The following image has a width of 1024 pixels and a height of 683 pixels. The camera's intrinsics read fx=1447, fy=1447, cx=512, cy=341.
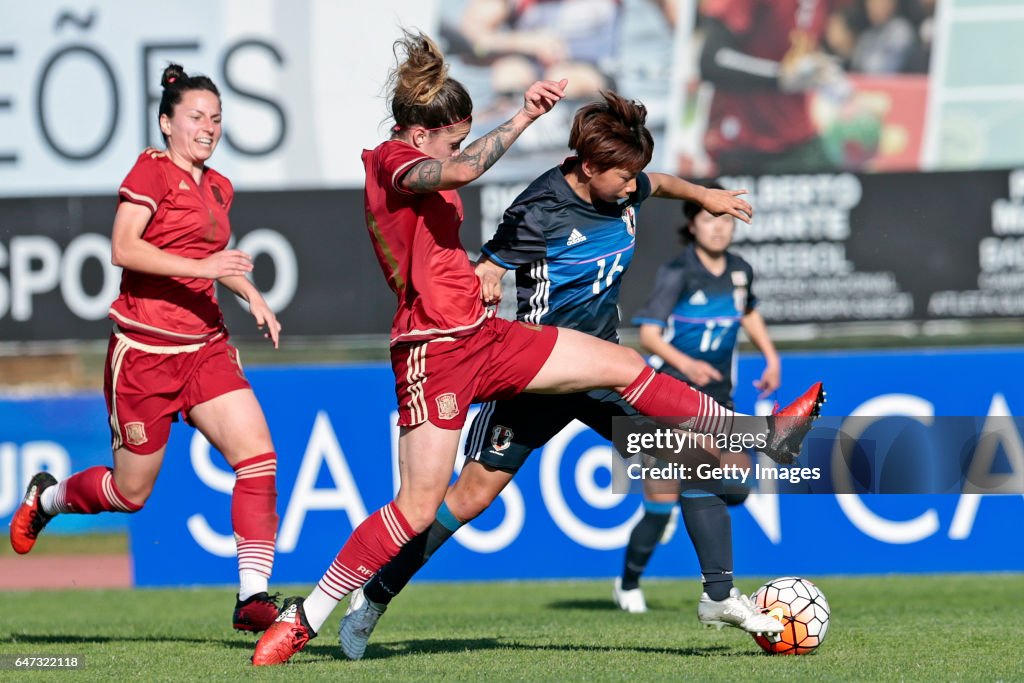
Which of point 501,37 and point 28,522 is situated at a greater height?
point 501,37

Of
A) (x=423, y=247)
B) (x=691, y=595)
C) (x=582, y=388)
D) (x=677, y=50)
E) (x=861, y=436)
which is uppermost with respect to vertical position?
(x=677, y=50)

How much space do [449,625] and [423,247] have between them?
2.85m

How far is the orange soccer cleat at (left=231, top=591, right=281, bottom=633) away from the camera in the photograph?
5902 mm

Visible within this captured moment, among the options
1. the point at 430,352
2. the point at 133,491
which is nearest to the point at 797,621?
the point at 430,352

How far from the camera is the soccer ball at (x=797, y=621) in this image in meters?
5.63

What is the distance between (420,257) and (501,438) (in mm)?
857

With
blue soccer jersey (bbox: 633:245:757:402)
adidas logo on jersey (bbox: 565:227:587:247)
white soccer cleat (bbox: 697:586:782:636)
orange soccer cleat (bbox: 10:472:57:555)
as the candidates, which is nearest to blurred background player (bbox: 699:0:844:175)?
blue soccer jersey (bbox: 633:245:757:402)

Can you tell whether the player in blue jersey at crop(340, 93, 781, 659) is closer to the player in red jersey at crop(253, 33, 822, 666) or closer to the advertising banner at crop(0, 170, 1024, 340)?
the player in red jersey at crop(253, 33, 822, 666)

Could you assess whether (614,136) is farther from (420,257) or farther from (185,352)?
(185,352)

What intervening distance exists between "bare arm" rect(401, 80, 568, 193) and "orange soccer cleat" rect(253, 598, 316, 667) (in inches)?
65.8

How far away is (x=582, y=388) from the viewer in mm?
5418

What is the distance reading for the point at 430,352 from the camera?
17.4 ft

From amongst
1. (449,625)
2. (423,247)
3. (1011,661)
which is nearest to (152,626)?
(449,625)

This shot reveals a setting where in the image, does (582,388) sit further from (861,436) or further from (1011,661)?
(861,436)
